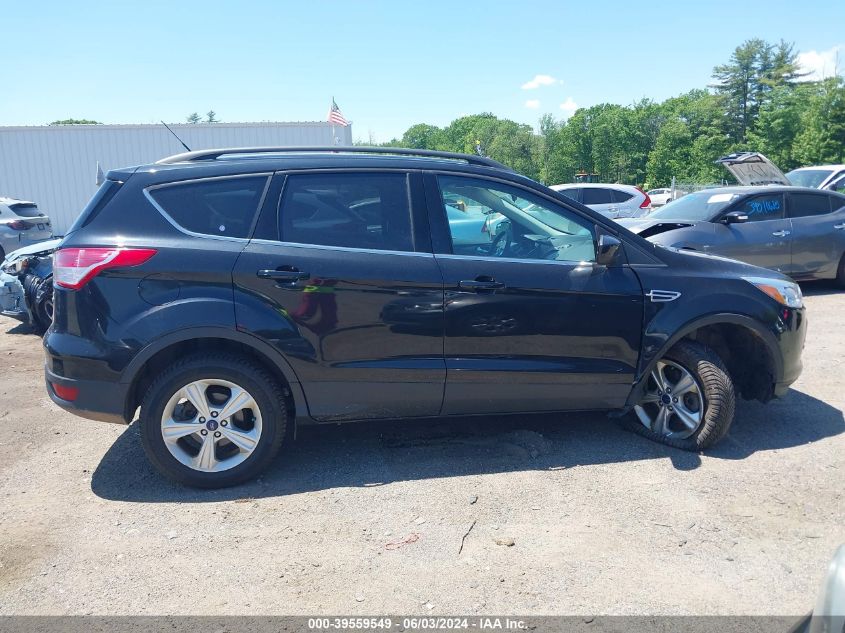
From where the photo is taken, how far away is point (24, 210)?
1296 centimetres

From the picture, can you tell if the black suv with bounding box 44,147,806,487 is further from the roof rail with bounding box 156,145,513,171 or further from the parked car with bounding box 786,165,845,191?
the parked car with bounding box 786,165,845,191

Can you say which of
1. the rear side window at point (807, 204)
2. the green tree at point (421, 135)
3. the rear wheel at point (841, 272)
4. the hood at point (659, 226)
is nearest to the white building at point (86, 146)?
the hood at point (659, 226)

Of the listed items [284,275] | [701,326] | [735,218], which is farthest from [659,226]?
[284,275]

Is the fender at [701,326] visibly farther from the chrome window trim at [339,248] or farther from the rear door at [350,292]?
the chrome window trim at [339,248]

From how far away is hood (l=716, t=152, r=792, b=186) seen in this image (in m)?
15.1

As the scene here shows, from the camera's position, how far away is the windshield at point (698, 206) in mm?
9602

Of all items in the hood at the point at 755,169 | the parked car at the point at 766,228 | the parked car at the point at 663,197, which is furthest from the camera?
the parked car at the point at 663,197

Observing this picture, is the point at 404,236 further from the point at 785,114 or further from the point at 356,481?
the point at 785,114

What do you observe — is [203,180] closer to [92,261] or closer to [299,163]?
[299,163]

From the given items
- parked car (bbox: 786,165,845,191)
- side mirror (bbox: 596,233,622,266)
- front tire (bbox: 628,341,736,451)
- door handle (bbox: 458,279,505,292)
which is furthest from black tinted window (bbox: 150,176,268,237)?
parked car (bbox: 786,165,845,191)

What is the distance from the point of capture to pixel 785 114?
1919 inches

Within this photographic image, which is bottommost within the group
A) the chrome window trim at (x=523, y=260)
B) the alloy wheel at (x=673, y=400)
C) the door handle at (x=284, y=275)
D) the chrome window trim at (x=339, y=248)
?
the alloy wheel at (x=673, y=400)

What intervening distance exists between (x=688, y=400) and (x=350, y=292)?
229cm

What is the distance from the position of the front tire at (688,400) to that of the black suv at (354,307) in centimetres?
1
